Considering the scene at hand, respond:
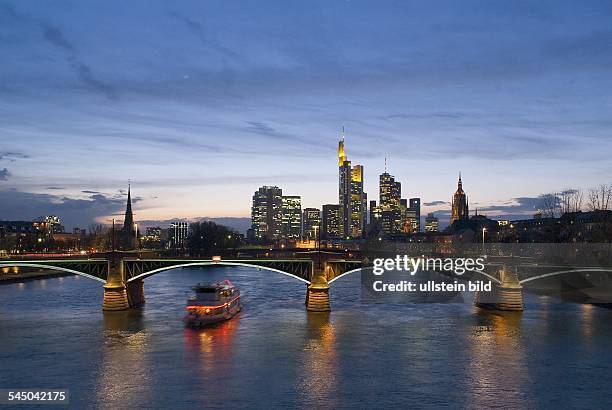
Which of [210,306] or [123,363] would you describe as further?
[210,306]

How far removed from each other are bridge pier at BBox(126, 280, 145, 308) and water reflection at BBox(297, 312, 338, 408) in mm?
24131

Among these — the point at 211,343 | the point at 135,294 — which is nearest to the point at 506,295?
the point at 211,343

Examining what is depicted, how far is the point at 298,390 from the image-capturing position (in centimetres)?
4119

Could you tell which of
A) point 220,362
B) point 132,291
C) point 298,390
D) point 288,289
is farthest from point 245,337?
point 288,289

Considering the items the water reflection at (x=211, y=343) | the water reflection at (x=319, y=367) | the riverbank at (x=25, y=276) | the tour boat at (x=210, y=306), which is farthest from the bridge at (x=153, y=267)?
the riverbank at (x=25, y=276)

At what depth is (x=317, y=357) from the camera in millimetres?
50781

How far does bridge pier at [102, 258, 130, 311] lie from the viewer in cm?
7625

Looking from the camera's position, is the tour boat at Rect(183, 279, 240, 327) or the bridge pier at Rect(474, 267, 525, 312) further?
the bridge pier at Rect(474, 267, 525, 312)

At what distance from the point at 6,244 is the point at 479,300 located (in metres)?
132

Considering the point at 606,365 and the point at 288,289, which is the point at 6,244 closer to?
the point at 288,289

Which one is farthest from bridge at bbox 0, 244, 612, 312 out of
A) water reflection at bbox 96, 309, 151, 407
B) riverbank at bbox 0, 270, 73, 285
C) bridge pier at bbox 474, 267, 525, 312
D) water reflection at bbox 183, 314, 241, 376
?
riverbank at bbox 0, 270, 73, 285

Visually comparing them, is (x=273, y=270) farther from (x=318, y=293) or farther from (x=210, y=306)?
(x=210, y=306)

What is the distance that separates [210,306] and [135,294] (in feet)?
56.1

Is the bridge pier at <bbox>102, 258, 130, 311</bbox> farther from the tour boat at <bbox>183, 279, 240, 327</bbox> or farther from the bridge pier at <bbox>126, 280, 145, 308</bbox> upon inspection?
the tour boat at <bbox>183, 279, 240, 327</bbox>
